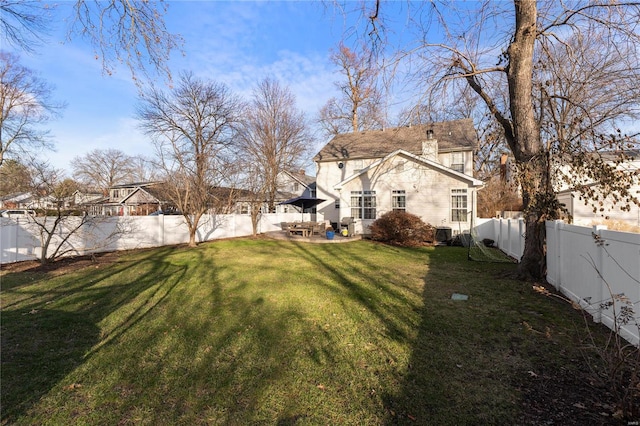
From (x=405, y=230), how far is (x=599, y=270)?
34.1 feet

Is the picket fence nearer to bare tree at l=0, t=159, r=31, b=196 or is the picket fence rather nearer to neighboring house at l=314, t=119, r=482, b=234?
neighboring house at l=314, t=119, r=482, b=234

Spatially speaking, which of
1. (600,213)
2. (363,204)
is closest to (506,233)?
(363,204)

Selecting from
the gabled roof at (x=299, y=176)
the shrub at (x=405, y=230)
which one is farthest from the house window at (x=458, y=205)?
the gabled roof at (x=299, y=176)

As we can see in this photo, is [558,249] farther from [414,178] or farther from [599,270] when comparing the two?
[414,178]

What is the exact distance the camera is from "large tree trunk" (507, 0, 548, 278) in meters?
6.90

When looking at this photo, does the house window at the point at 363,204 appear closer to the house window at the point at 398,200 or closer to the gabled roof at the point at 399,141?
the house window at the point at 398,200

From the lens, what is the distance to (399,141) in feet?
74.7

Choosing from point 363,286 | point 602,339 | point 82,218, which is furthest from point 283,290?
point 82,218

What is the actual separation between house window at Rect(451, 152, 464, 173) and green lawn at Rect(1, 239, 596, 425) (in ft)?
46.6

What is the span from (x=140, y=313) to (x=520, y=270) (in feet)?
27.2

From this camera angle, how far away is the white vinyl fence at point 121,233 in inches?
380

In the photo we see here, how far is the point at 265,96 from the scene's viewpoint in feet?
92.4

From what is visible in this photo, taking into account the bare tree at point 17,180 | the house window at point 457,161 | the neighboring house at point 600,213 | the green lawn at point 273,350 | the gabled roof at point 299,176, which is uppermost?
the gabled roof at point 299,176

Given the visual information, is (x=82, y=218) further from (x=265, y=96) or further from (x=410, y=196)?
(x=265, y=96)
